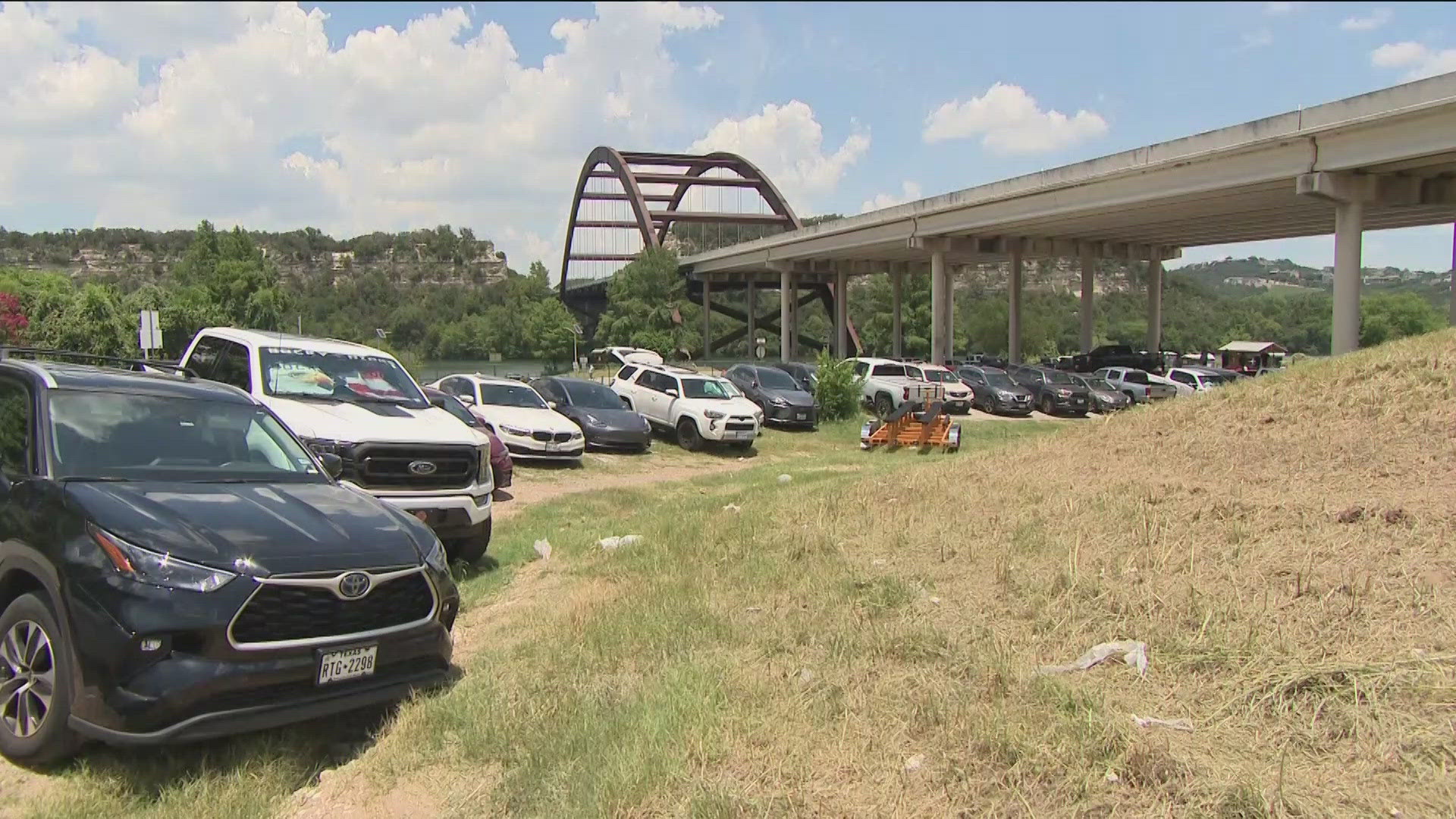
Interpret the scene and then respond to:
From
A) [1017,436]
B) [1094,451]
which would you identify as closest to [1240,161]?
[1017,436]

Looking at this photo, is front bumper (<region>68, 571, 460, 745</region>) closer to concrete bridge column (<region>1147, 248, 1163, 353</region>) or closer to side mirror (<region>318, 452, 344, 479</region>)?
side mirror (<region>318, 452, 344, 479</region>)

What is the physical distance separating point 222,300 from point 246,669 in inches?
2339

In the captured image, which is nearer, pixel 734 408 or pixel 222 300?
pixel 734 408

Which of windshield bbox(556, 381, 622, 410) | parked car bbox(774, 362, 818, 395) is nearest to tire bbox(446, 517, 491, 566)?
windshield bbox(556, 381, 622, 410)

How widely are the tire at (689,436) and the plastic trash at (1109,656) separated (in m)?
16.1

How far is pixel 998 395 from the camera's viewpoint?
31.3 m

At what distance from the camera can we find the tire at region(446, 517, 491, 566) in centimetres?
832

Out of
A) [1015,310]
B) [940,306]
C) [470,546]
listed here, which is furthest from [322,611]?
[1015,310]

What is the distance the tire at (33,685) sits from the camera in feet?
13.0

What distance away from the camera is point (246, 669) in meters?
3.95

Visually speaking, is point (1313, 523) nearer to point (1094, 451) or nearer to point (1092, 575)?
point (1092, 575)

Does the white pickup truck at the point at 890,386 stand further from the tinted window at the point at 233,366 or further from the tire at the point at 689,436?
the tinted window at the point at 233,366

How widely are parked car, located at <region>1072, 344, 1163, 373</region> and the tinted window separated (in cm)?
3969

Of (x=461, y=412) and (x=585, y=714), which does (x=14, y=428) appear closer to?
(x=585, y=714)
